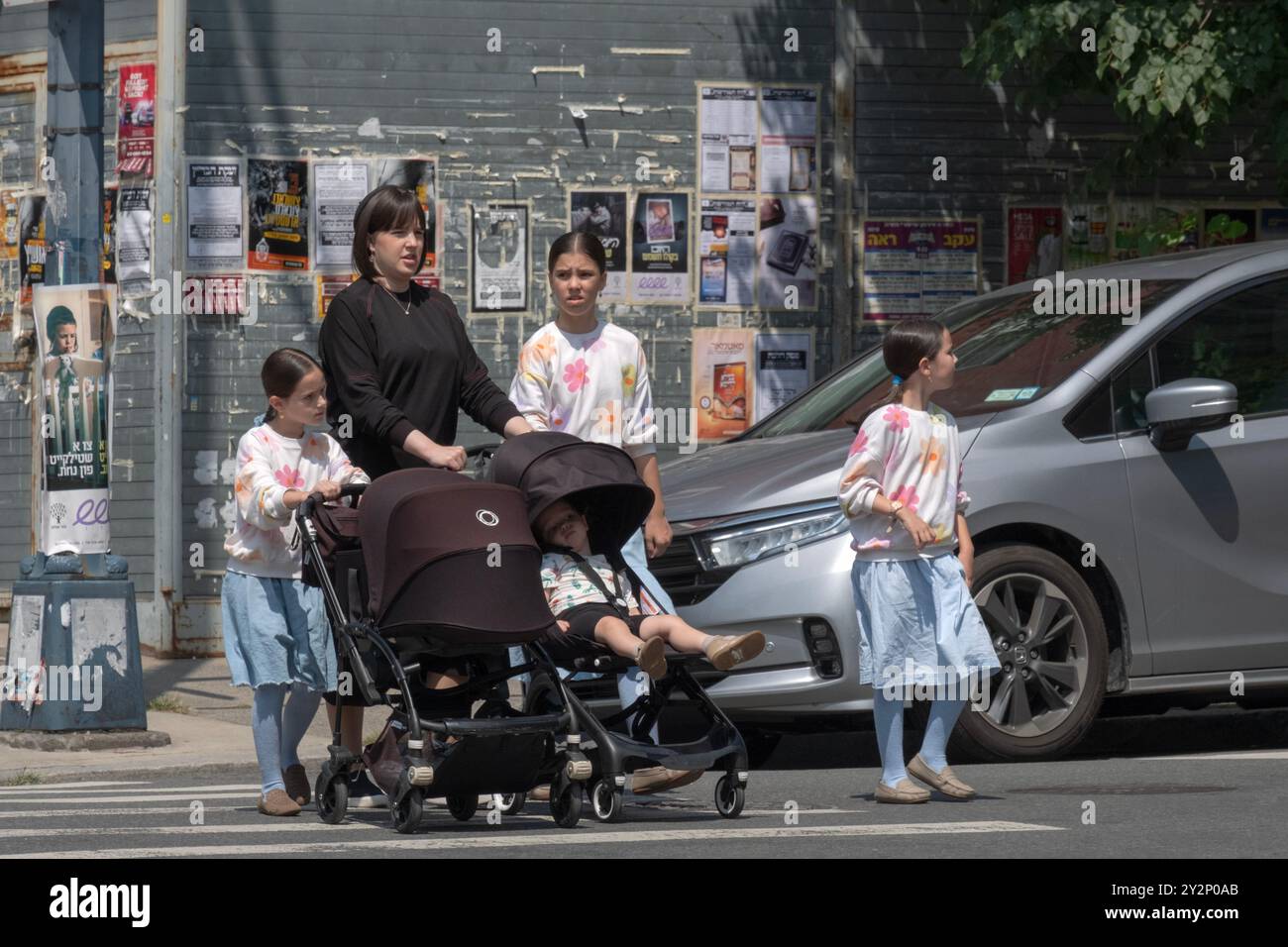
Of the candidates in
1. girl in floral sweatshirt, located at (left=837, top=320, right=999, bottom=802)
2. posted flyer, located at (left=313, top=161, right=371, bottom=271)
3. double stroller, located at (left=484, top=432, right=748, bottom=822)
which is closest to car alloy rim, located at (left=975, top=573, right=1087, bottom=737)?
girl in floral sweatshirt, located at (left=837, top=320, right=999, bottom=802)

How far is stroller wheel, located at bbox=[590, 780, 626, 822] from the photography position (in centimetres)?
670

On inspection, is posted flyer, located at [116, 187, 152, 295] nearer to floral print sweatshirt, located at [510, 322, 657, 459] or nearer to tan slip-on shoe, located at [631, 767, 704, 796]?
floral print sweatshirt, located at [510, 322, 657, 459]

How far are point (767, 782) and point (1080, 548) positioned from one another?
1.54 m

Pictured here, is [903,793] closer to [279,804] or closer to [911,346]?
[911,346]

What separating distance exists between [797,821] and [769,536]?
170 centimetres

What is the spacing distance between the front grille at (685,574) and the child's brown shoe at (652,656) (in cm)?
149

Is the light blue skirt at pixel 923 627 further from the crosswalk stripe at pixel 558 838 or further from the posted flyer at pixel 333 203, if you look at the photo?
the posted flyer at pixel 333 203

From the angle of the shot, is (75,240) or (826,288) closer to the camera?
(75,240)

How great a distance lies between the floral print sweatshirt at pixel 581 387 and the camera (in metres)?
7.73

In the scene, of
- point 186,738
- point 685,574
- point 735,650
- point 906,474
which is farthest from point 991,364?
point 186,738

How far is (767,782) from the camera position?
8086 millimetres

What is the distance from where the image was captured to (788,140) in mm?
13977

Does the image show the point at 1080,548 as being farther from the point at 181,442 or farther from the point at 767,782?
the point at 181,442
